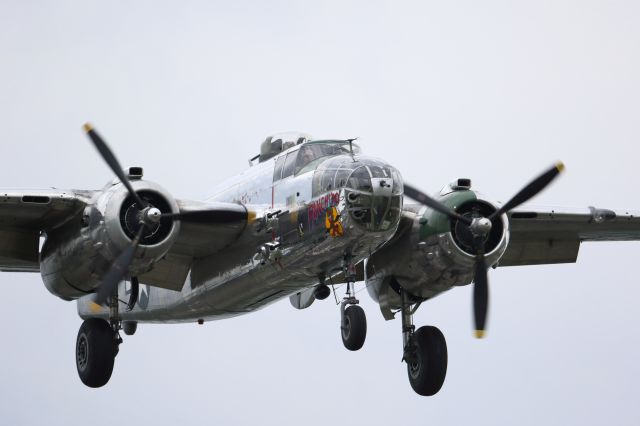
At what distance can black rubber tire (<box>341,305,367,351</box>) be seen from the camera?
21906mm

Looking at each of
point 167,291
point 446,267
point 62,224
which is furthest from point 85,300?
point 446,267

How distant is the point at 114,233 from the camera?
21375mm

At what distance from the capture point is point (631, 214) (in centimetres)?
2512

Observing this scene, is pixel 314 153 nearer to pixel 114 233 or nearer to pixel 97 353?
pixel 114 233

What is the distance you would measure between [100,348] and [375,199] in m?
6.47

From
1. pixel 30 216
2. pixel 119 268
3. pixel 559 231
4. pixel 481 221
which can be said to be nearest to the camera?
pixel 119 268

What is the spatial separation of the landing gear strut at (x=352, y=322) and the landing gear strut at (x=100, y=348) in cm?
445

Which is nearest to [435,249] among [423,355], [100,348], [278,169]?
[423,355]

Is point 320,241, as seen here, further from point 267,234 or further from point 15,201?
point 15,201

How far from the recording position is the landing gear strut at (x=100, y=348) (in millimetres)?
23500

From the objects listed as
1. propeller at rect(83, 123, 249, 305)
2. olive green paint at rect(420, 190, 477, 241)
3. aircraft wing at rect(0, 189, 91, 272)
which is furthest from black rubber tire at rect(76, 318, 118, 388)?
olive green paint at rect(420, 190, 477, 241)

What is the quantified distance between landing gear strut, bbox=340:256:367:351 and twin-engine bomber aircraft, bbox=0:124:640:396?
0.08 feet

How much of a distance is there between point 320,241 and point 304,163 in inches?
71.5

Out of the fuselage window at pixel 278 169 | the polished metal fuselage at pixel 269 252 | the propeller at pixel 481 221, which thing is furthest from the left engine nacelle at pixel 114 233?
the propeller at pixel 481 221
